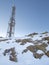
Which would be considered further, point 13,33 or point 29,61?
point 13,33

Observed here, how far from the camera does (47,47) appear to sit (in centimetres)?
1892

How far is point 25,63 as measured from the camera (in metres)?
14.4

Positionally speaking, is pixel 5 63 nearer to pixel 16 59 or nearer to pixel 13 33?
pixel 16 59

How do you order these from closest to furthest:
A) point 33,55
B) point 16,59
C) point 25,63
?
point 25,63
point 16,59
point 33,55

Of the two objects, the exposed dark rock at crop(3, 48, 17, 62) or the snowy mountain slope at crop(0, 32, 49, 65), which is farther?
the exposed dark rock at crop(3, 48, 17, 62)

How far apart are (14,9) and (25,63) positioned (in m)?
26.2

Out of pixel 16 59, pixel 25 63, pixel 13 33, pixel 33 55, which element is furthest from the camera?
pixel 13 33

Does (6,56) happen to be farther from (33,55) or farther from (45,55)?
(45,55)

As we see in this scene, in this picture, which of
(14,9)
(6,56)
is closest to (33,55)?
(6,56)

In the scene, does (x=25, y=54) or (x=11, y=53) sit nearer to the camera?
(x=25, y=54)

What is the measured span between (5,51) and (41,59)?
4965 mm

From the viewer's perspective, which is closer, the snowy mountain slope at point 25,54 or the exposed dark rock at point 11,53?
the snowy mountain slope at point 25,54

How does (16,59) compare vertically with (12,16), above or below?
below

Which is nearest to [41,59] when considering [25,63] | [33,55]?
[33,55]
